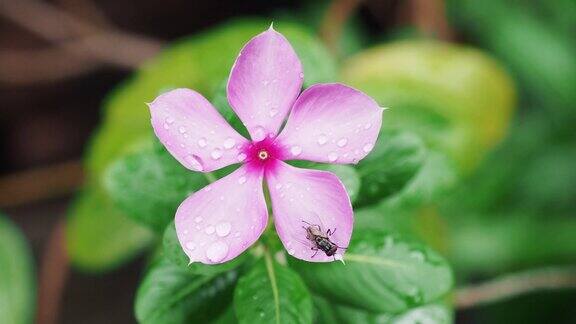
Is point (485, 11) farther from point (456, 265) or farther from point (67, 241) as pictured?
point (67, 241)

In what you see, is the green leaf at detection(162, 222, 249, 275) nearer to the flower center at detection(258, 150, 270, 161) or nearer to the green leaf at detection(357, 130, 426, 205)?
the flower center at detection(258, 150, 270, 161)

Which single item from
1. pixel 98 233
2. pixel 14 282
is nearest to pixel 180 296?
pixel 98 233

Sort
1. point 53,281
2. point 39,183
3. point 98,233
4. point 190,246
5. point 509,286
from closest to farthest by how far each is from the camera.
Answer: point 190,246
point 509,286
point 98,233
point 53,281
point 39,183

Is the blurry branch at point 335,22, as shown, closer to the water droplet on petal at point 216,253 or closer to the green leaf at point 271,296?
the green leaf at point 271,296

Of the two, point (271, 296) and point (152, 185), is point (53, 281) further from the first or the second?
point (271, 296)

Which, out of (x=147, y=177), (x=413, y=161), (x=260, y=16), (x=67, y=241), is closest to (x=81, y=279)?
(x=67, y=241)

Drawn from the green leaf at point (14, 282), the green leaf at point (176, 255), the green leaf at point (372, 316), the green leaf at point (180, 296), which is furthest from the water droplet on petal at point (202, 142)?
the green leaf at point (14, 282)
